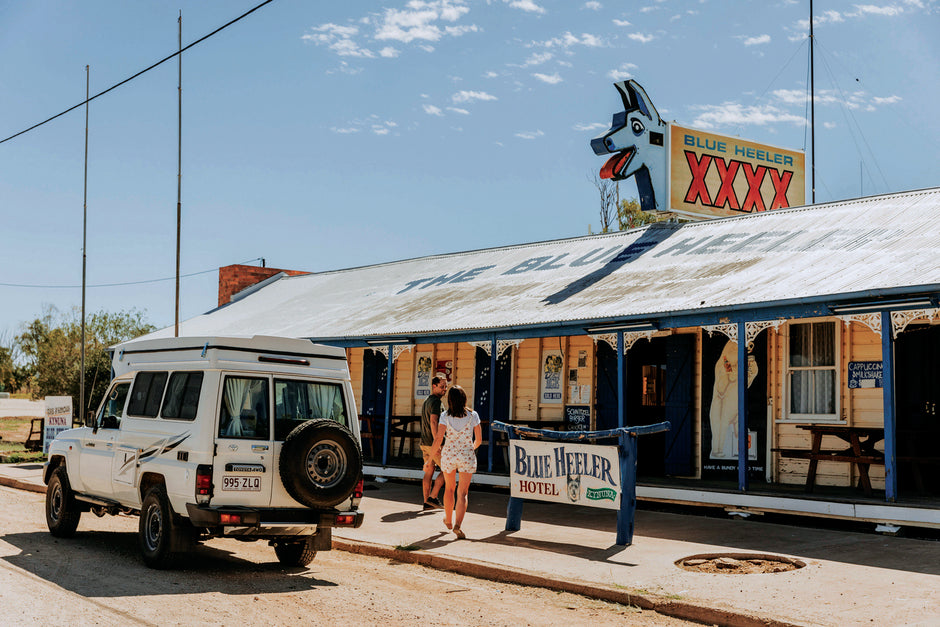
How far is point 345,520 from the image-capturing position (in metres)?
9.72

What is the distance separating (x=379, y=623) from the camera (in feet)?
24.6

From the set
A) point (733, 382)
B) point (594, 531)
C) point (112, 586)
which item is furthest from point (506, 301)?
point (112, 586)

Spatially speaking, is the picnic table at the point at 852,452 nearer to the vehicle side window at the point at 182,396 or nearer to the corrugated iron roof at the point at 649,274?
the corrugated iron roof at the point at 649,274

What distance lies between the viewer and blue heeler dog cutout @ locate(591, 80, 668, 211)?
2291 cm

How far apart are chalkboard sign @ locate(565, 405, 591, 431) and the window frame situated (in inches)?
165

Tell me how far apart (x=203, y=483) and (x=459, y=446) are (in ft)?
12.1

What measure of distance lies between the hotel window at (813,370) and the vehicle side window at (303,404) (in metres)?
8.13

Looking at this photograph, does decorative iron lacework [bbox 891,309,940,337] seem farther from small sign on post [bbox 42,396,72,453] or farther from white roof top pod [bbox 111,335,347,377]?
small sign on post [bbox 42,396,72,453]

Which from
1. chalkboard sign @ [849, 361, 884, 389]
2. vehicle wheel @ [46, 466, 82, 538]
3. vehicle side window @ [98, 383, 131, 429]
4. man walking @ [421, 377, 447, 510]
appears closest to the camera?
vehicle side window @ [98, 383, 131, 429]

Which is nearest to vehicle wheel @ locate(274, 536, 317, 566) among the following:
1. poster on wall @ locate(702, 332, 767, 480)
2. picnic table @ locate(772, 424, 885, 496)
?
picnic table @ locate(772, 424, 885, 496)

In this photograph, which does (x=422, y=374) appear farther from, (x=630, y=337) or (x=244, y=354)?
(x=244, y=354)

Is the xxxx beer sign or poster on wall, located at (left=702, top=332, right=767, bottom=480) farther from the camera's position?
the xxxx beer sign

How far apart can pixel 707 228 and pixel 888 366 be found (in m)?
7.78

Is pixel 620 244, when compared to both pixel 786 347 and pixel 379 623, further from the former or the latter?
pixel 379 623
